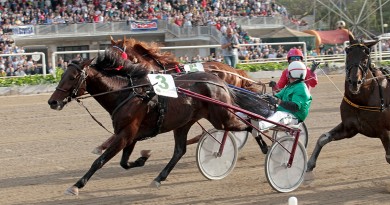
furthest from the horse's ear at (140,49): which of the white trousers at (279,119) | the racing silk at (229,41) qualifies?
the racing silk at (229,41)

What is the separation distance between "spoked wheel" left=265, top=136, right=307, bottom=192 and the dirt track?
108mm

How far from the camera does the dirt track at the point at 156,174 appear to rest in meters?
6.98

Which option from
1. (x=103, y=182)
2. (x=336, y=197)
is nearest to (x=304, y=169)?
(x=336, y=197)

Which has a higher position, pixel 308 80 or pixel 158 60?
pixel 158 60

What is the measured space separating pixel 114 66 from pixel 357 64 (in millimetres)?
2486

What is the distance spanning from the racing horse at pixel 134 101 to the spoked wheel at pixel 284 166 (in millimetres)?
579

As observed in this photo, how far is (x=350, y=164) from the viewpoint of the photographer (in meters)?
8.66

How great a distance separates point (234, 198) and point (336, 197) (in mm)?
1004

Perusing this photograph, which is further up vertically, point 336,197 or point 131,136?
point 131,136

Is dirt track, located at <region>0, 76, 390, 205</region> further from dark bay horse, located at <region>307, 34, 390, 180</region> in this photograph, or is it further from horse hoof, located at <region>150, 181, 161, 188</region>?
dark bay horse, located at <region>307, 34, 390, 180</region>

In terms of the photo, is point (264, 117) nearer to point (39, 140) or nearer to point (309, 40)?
point (39, 140)

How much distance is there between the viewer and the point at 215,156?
794 centimetres

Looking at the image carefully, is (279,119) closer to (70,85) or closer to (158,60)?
(70,85)

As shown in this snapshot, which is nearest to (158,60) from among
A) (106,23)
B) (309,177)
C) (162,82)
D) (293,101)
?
(162,82)
